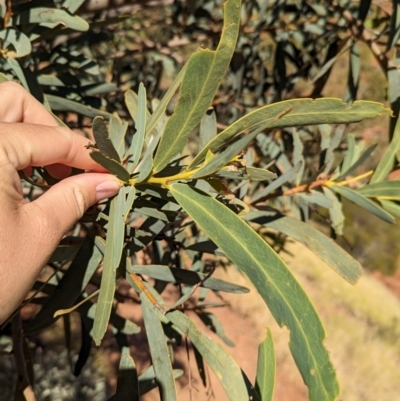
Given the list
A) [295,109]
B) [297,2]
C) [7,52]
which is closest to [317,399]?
[295,109]

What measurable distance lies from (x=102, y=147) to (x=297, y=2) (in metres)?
1.31

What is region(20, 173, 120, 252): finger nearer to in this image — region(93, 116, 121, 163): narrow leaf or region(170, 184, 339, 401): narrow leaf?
region(93, 116, 121, 163): narrow leaf

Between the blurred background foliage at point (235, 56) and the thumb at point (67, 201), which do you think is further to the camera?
the blurred background foliage at point (235, 56)

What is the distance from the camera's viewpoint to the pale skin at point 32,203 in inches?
24.7

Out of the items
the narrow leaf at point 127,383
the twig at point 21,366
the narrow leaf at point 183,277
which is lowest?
the twig at point 21,366

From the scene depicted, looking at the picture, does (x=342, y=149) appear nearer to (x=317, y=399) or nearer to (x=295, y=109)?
(x=295, y=109)

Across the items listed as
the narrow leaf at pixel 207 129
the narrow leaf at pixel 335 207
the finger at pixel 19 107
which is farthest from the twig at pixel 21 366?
the narrow leaf at pixel 335 207

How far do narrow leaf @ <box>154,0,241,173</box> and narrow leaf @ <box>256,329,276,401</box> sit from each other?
29 centimetres

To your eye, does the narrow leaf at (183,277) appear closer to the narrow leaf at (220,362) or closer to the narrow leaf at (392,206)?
the narrow leaf at (220,362)

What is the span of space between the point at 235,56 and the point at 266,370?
1.10 metres

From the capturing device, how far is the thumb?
0.67 meters

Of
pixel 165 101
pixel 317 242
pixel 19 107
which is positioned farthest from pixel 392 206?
pixel 19 107

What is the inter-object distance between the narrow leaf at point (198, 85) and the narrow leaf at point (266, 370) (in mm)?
294

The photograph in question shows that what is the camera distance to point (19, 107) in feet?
2.65
